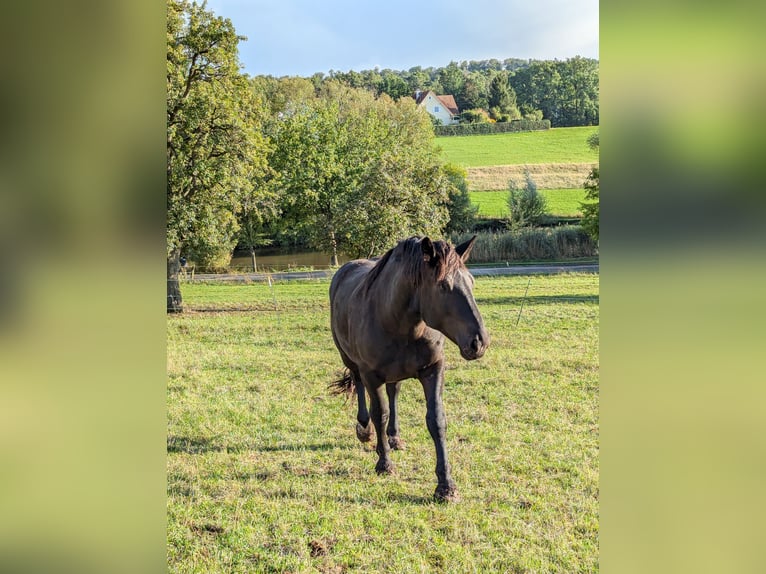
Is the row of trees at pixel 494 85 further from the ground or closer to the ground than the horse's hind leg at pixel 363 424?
further from the ground

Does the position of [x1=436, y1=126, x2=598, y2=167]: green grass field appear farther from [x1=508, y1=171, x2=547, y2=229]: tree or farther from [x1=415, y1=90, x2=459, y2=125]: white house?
[x1=508, y1=171, x2=547, y2=229]: tree

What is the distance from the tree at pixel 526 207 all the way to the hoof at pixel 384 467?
23145 millimetres

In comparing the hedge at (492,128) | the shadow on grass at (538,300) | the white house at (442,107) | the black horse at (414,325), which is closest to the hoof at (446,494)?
the black horse at (414,325)

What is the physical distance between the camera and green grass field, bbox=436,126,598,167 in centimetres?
3825

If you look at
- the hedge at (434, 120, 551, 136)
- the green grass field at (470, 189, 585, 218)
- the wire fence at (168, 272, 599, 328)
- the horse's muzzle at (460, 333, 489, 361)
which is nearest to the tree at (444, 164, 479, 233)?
the green grass field at (470, 189, 585, 218)

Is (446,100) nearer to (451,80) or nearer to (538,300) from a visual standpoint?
(451,80)

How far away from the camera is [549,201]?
99.7ft

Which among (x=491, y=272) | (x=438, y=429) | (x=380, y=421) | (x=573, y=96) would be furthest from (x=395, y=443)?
(x=573, y=96)

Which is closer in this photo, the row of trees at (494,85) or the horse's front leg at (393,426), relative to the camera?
the horse's front leg at (393,426)

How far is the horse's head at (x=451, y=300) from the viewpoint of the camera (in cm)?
318

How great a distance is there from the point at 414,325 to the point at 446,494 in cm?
117

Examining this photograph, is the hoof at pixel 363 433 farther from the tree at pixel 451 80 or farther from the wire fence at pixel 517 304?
the tree at pixel 451 80
